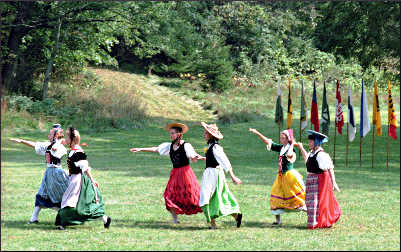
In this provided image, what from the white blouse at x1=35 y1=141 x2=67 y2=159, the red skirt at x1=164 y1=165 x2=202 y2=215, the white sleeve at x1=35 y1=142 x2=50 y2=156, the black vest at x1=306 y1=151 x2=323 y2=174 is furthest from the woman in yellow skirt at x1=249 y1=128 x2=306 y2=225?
the white sleeve at x1=35 y1=142 x2=50 y2=156

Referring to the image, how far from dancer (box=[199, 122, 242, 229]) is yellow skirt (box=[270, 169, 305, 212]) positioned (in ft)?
2.85

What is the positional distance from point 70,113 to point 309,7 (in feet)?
66.2

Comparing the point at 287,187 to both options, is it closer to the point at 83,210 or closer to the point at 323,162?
the point at 323,162

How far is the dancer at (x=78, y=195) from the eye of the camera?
10.9 m

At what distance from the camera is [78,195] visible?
1092 cm

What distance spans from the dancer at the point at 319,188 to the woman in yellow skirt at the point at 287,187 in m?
0.22

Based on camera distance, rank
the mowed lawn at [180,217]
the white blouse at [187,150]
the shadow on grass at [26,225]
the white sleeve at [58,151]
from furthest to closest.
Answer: the white blouse at [187,150] → the white sleeve at [58,151] → the shadow on grass at [26,225] → the mowed lawn at [180,217]

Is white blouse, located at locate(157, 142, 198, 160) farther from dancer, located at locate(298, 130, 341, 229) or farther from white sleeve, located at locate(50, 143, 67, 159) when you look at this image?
dancer, located at locate(298, 130, 341, 229)

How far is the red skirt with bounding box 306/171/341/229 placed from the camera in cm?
1146

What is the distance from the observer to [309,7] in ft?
148

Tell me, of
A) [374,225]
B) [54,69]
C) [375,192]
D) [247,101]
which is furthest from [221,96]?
[374,225]

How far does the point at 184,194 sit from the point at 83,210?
171 centimetres

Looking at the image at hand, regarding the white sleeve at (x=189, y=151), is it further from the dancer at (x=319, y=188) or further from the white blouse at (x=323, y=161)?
the white blouse at (x=323, y=161)

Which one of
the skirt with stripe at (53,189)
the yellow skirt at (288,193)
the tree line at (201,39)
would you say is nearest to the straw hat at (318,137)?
the yellow skirt at (288,193)
